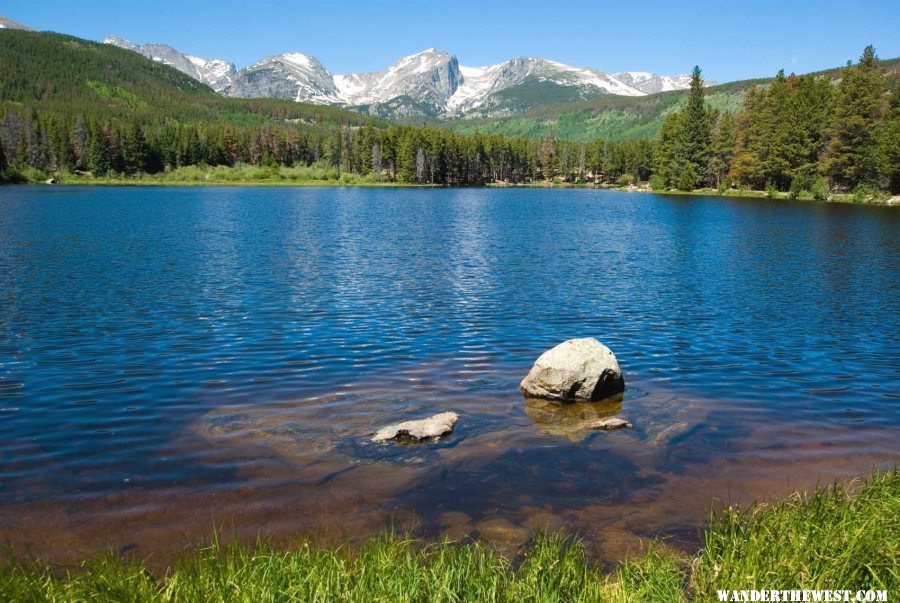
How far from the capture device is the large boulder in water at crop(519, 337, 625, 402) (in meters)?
16.1

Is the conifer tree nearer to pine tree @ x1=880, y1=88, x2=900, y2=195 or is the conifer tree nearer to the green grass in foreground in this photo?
the green grass in foreground

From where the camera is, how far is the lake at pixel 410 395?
404 inches

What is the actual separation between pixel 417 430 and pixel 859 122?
117m

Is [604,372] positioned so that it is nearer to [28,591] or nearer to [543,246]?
[28,591]

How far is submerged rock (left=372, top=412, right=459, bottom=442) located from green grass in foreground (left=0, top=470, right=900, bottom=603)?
4623 millimetres

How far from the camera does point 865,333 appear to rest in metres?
23.8

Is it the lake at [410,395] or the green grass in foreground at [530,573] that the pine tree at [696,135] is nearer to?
the lake at [410,395]

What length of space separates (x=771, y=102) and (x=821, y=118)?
1435 cm

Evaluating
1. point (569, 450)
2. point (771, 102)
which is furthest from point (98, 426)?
point (771, 102)

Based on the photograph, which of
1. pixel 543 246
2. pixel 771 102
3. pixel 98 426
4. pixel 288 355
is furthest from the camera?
pixel 771 102

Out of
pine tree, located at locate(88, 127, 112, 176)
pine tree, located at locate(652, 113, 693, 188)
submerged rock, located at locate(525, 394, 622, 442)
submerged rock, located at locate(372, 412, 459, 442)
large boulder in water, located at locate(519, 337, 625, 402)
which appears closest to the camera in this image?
submerged rock, located at locate(372, 412, 459, 442)

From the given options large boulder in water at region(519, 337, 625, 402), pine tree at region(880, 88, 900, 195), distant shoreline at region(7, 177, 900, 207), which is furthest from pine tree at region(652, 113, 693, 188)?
large boulder in water at region(519, 337, 625, 402)

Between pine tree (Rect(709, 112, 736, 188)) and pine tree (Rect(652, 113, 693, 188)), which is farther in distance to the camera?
pine tree (Rect(652, 113, 693, 188))

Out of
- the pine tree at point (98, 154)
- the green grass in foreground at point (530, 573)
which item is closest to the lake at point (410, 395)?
→ the green grass in foreground at point (530, 573)
